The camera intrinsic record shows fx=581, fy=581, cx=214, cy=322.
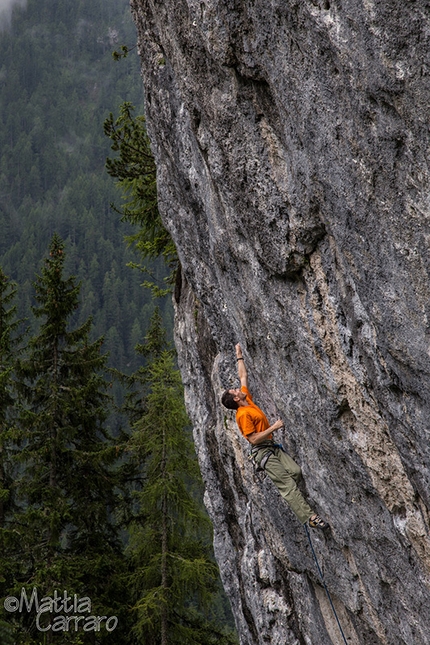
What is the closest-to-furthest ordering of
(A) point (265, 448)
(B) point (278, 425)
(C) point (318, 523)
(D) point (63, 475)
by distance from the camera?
(B) point (278, 425) → (C) point (318, 523) → (A) point (265, 448) → (D) point (63, 475)

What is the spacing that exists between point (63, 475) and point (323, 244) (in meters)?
13.0

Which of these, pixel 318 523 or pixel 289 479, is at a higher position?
pixel 289 479

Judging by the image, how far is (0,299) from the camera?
18.5 meters

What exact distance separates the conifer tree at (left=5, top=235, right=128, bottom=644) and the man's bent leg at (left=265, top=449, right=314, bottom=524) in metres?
8.60

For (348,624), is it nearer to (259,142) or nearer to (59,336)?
(259,142)

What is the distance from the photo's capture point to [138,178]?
50.3ft

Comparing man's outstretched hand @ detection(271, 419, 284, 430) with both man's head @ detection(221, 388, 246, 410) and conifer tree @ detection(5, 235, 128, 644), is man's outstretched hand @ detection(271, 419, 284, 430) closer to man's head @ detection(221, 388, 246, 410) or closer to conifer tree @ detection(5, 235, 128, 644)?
man's head @ detection(221, 388, 246, 410)

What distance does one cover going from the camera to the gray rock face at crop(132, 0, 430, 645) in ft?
16.2

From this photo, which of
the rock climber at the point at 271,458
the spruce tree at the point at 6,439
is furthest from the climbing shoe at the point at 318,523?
the spruce tree at the point at 6,439

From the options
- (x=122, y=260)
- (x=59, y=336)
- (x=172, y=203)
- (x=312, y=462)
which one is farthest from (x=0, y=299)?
(x=122, y=260)

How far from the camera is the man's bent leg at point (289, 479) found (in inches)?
340

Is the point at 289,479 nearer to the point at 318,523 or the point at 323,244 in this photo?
the point at 318,523

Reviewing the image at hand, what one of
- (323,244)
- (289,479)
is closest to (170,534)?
(289,479)

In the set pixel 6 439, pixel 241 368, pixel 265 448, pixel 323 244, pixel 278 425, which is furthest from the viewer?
pixel 6 439
